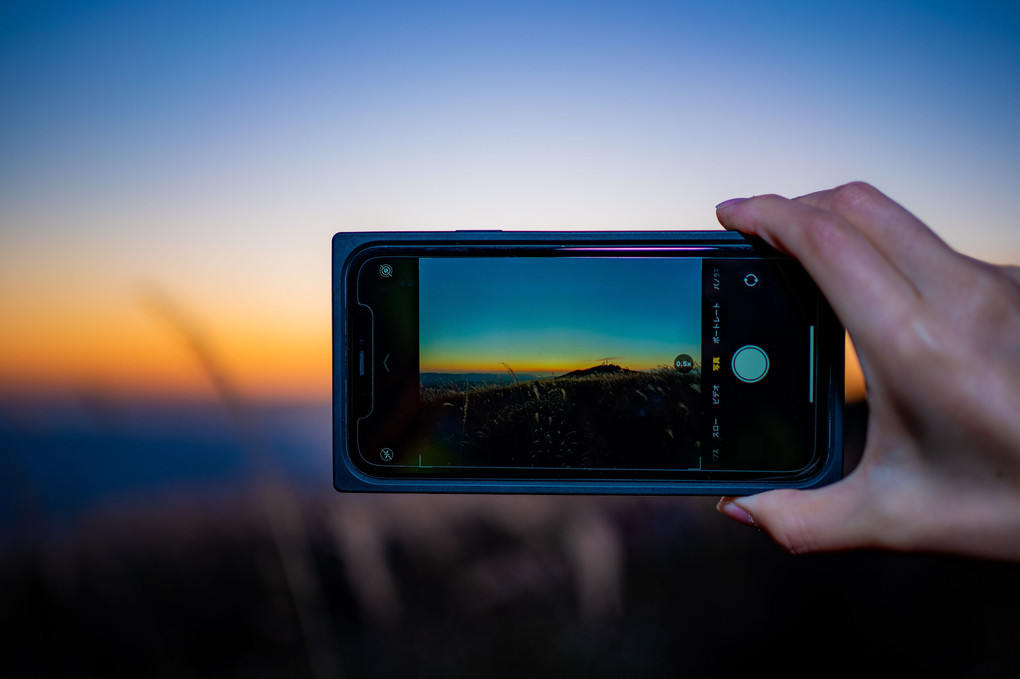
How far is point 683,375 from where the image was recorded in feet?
2.23

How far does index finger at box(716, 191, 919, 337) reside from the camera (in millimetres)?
503

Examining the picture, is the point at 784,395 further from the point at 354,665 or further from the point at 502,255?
the point at 354,665

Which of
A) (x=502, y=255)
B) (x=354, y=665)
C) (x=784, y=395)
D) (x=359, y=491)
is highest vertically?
(x=502, y=255)

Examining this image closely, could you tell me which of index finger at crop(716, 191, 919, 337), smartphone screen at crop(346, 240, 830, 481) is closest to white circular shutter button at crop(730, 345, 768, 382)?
smartphone screen at crop(346, 240, 830, 481)

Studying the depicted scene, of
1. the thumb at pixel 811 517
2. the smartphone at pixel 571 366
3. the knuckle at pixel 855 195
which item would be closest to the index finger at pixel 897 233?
the knuckle at pixel 855 195

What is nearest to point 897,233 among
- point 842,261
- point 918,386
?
point 842,261

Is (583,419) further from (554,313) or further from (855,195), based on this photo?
(855,195)

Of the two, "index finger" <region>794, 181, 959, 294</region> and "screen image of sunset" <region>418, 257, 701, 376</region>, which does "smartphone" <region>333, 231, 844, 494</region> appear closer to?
"screen image of sunset" <region>418, 257, 701, 376</region>

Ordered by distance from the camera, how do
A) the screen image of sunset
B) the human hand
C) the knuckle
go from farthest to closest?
the screen image of sunset, the knuckle, the human hand

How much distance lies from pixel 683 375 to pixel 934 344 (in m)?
0.27

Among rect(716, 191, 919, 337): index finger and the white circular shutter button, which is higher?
rect(716, 191, 919, 337): index finger

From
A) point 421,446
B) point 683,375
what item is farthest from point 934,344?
point 421,446

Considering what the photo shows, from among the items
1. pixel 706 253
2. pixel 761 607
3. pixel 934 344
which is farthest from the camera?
pixel 761 607

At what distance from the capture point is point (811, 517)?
22.9 inches
